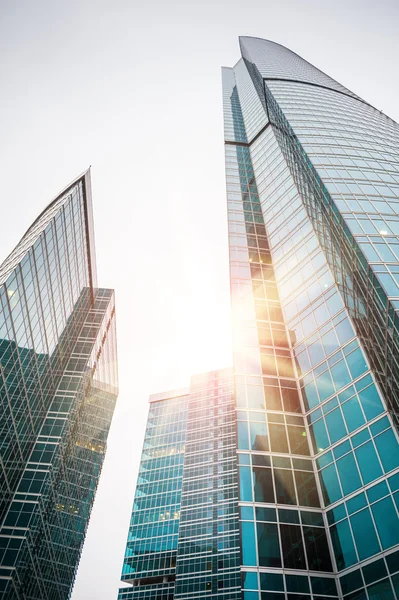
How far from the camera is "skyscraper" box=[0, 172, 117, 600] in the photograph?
171ft

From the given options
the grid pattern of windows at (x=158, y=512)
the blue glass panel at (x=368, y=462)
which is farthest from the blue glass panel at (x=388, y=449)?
the grid pattern of windows at (x=158, y=512)

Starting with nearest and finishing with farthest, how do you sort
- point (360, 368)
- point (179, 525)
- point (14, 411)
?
point (360, 368)
point (14, 411)
point (179, 525)

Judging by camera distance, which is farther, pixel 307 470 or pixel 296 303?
pixel 296 303

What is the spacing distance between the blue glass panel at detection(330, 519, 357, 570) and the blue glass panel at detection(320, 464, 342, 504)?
153cm

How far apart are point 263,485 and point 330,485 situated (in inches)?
158

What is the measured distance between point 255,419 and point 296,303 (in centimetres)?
1136

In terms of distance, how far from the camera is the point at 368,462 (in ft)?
78.8

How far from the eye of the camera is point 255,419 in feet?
99.2

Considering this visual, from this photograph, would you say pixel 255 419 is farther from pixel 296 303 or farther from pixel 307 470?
pixel 296 303

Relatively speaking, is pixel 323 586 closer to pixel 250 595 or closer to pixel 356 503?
pixel 250 595

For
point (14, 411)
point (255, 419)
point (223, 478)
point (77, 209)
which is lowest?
point (255, 419)

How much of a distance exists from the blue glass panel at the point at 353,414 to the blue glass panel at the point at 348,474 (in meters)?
1.77

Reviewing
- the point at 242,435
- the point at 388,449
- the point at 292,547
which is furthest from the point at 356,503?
the point at 242,435

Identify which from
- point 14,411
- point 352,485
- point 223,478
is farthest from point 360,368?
point 223,478
